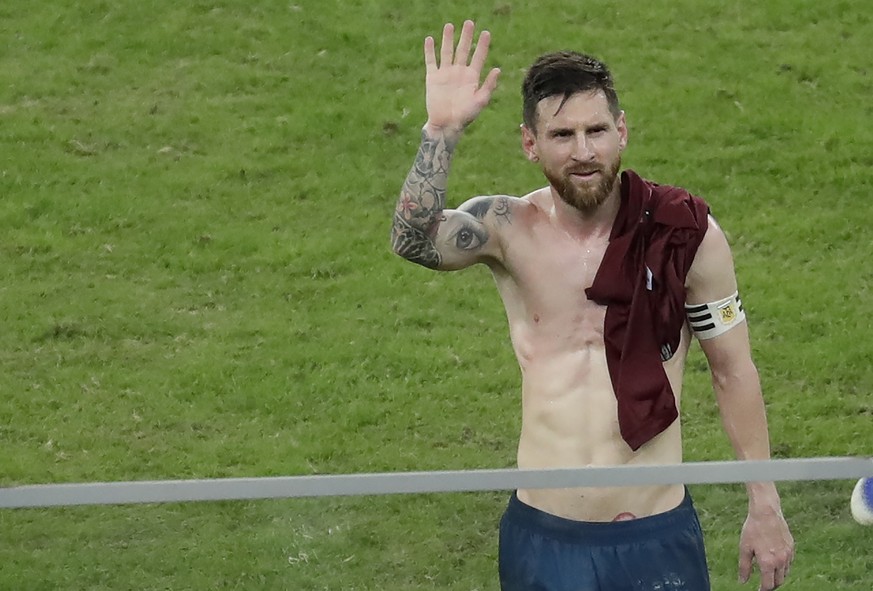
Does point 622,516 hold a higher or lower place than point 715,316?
lower

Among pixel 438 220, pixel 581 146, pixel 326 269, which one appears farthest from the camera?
pixel 326 269

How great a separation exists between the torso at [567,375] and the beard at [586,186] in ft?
0.47

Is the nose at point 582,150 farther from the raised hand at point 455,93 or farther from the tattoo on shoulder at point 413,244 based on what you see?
the tattoo on shoulder at point 413,244

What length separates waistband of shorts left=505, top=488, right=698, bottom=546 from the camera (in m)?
3.17

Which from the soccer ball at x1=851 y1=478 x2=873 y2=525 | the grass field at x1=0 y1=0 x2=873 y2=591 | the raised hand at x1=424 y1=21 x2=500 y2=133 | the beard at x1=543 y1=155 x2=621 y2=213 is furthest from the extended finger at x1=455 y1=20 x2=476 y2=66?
the soccer ball at x1=851 y1=478 x2=873 y2=525

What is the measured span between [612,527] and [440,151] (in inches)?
38.0

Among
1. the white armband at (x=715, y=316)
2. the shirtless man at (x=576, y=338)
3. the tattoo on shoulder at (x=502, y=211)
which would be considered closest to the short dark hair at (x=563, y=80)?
the shirtless man at (x=576, y=338)

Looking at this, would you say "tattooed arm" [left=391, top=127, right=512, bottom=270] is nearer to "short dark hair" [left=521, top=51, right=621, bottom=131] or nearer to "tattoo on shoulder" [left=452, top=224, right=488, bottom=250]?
"tattoo on shoulder" [left=452, top=224, right=488, bottom=250]

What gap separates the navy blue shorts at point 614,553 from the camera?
124 inches

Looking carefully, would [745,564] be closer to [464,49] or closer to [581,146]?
[581,146]

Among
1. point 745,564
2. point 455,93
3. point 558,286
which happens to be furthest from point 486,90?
point 745,564

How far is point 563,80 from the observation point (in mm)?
3174

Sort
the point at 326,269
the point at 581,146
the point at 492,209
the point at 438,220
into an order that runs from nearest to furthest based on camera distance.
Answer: the point at 581,146, the point at 438,220, the point at 492,209, the point at 326,269

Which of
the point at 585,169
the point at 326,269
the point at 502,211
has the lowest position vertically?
the point at 326,269
